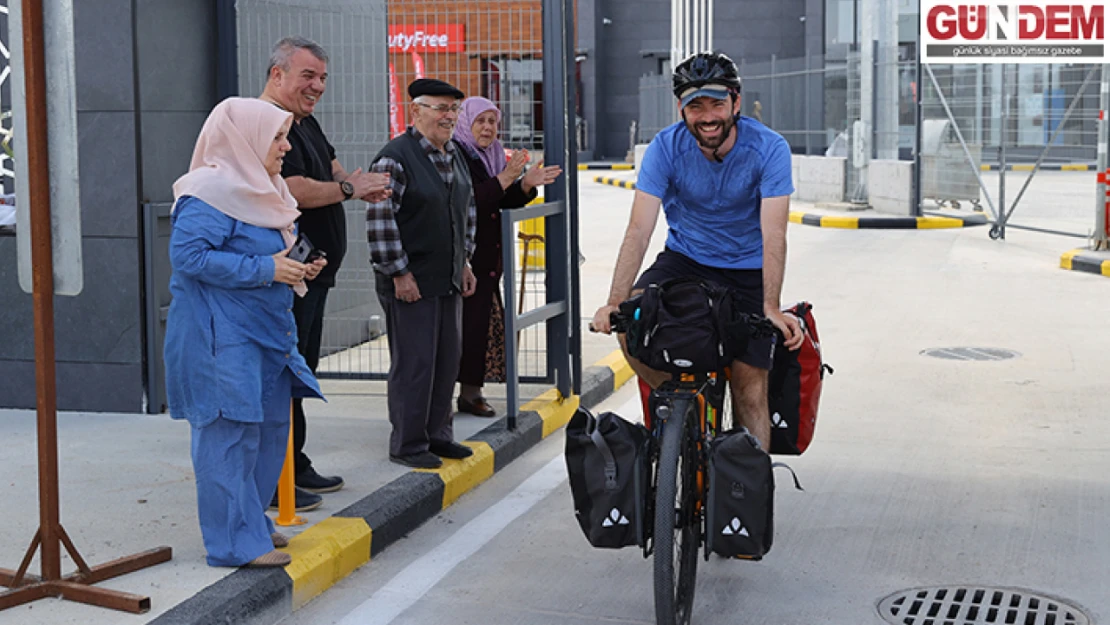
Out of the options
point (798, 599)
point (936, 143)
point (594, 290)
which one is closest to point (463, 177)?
point (798, 599)

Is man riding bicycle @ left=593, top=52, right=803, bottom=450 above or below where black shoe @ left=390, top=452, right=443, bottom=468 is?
above

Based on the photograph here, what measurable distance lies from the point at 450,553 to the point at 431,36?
4.21 meters

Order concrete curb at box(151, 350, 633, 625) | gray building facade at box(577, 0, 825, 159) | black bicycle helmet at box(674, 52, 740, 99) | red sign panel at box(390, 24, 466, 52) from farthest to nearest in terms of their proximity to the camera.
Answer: gray building facade at box(577, 0, 825, 159)
red sign panel at box(390, 24, 466, 52)
black bicycle helmet at box(674, 52, 740, 99)
concrete curb at box(151, 350, 633, 625)

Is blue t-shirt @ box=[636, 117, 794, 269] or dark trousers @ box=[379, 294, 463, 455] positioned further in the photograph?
dark trousers @ box=[379, 294, 463, 455]

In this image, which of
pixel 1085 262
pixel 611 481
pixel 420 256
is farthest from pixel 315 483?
pixel 1085 262

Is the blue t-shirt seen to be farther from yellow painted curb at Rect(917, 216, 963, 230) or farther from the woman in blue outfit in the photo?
yellow painted curb at Rect(917, 216, 963, 230)

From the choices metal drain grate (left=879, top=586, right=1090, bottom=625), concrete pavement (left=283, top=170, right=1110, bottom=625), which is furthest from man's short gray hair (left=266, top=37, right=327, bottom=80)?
metal drain grate (left=879, top=586, right=1090, bottom=625)

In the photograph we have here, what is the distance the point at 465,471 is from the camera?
6488 mm

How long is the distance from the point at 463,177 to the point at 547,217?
120cm

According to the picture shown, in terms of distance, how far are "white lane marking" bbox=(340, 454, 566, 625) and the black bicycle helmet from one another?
1.92 metres

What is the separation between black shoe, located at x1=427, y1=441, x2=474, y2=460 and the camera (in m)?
6.59

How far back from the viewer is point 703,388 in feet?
15.2

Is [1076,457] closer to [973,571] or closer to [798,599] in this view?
[973,571]

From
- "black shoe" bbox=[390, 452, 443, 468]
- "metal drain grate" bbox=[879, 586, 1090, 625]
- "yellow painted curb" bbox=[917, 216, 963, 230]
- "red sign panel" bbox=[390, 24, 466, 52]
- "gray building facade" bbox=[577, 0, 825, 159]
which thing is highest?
"gray building facade" bbox=[577, 0, 825, 159]
